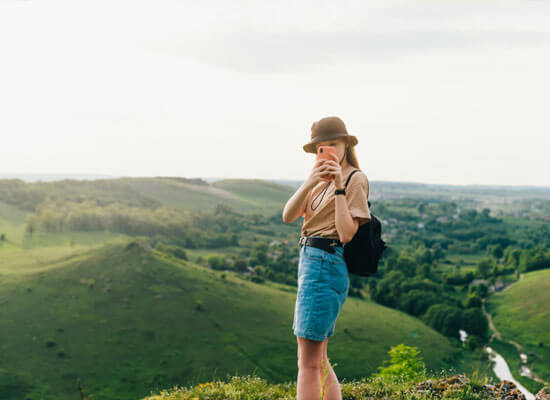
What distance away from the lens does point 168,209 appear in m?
143

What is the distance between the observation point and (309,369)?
3711mm

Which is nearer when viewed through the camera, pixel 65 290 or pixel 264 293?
pixel 65 290

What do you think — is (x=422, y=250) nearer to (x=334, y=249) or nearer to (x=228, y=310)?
(x=228, y=310)

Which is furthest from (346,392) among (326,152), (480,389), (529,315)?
(529,315)

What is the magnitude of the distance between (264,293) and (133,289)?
22.9 meters

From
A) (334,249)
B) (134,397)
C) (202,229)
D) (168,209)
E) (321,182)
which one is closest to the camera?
(334,249)

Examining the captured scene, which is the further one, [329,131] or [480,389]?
[480,389]

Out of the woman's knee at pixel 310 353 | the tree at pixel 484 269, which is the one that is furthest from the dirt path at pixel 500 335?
the woman's knee at pixel 310 353

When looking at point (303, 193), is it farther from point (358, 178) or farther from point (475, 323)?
point (475, 323)

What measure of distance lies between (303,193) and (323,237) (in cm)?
46

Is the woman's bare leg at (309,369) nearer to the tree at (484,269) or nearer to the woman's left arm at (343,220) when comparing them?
the woman's left arm at (343,220)

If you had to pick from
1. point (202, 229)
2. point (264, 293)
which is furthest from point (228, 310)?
point (202, 229)

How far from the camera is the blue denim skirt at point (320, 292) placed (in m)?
3.48

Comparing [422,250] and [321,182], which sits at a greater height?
[321,182]
